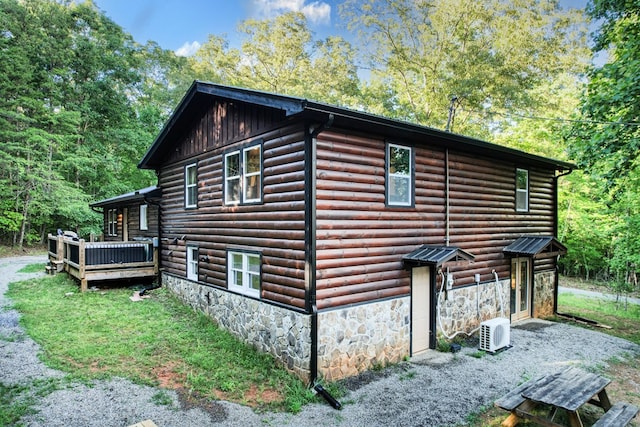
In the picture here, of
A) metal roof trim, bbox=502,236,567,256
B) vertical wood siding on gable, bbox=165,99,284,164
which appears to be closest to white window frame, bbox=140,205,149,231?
vertical wood siding on gable, bbox=165,99,284,164

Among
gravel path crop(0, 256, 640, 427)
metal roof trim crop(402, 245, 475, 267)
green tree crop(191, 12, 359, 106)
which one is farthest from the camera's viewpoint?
green tree crop(191, 12, 359, 106)

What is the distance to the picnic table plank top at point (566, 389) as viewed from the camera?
458 cm

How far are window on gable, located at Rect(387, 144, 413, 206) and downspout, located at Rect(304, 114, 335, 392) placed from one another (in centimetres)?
192

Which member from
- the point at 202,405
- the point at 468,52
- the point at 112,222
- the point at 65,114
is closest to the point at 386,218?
the point at 202,405

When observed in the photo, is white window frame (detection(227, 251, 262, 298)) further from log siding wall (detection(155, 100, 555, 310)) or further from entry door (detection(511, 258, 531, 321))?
entry door (detection(511, 258, 531, 321))

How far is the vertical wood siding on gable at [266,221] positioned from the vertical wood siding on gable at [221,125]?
112 mm

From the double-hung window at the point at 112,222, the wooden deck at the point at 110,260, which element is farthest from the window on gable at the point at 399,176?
the double-hung window at the point at 112,222

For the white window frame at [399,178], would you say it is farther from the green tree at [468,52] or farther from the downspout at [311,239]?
the green tree at [468,52]

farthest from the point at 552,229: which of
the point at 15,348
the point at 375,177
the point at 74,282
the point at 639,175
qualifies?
the point at 74,282

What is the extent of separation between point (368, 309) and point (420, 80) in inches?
752

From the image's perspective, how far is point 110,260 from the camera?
12117 mm

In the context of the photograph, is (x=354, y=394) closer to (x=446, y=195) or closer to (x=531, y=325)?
(x=446, y=195)

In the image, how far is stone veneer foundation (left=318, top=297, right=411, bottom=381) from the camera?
244 inches

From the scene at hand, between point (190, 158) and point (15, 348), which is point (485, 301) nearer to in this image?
point (190, 158)
